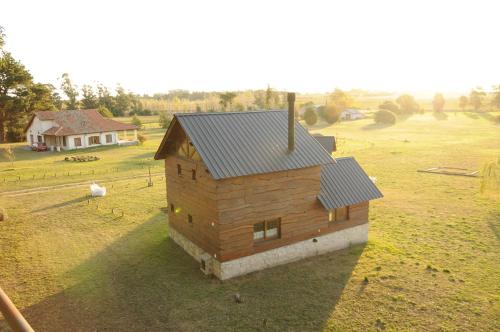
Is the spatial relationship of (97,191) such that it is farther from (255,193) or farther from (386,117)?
(386,117)

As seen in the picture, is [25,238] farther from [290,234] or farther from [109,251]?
[290,234]

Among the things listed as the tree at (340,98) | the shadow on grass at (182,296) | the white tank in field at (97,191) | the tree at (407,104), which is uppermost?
the tree at (340,98)

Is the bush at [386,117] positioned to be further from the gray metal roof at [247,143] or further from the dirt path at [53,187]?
the gray metal roof at [247,143]

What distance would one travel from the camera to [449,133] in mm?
81562

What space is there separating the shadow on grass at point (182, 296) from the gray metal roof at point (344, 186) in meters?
3.17

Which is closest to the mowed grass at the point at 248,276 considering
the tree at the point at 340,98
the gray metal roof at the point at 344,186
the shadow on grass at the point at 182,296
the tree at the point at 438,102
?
the shadow on grass at the point at 182,296

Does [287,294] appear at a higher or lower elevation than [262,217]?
lower

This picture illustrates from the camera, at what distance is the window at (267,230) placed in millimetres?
19047

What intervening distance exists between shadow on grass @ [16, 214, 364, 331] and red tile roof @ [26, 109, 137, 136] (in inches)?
1869

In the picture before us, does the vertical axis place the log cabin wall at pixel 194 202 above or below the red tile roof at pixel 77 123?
below

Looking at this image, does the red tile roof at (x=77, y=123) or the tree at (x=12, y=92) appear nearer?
the red tile roof at (x=77, y=123)

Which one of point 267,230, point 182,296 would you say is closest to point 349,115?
point 267,230

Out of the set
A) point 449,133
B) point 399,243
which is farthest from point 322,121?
point 399,243

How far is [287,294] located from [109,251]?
11.3m
